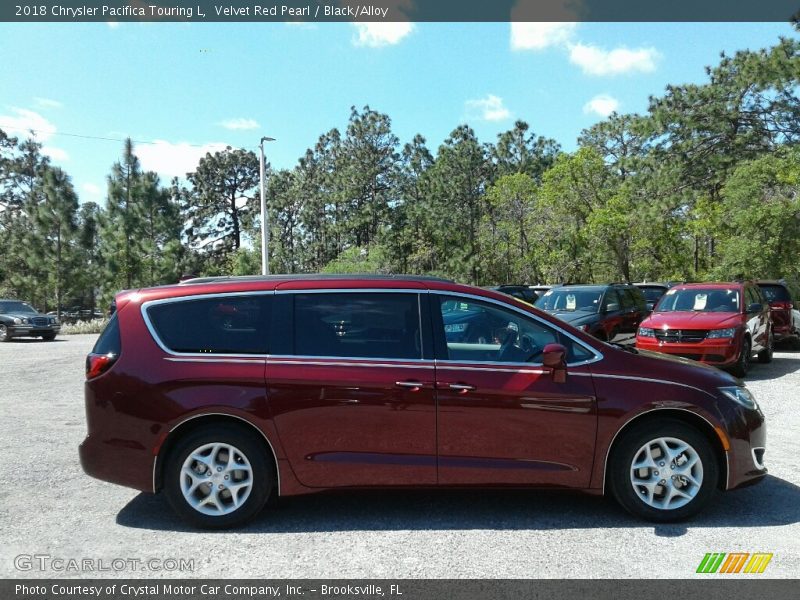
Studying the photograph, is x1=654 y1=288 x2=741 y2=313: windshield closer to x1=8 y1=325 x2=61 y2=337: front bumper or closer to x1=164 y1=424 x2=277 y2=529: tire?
x1=164 y1=424 x2=277 y2=529: tire

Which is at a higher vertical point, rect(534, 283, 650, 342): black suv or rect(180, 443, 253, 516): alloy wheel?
rect(534, 283, 650, 342): black suv

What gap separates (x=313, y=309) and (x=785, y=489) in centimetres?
406

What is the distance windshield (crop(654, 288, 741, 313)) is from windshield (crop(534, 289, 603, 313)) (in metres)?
1.28

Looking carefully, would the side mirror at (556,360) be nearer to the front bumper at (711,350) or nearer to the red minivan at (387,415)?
the red minivan at (387,415)

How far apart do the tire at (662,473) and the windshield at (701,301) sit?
7.70 metres

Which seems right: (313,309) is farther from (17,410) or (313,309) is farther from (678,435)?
(17,410)

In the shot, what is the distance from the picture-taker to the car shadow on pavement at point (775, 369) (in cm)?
1120

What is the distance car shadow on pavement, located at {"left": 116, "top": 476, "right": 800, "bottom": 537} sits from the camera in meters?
4.44

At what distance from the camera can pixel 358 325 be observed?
15.0ft

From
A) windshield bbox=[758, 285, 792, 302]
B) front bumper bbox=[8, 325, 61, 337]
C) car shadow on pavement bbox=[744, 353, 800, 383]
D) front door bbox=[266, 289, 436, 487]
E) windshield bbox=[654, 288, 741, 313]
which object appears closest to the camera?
front door bbox=[266, 289, 436, 487]

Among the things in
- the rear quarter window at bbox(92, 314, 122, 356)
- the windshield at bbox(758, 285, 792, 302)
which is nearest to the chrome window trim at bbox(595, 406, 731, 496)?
the rear quarter window at bbox(92, 314, 122, 356)

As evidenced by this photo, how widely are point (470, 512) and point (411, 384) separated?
1143 millimetres

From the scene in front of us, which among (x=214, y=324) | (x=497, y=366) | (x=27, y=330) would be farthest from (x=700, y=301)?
(x=27, y=330)

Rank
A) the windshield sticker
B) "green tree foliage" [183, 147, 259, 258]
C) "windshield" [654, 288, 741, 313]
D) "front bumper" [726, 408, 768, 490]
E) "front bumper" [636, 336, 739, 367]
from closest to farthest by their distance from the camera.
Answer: "front bumper" [726, 408, 768, 490] → "front bumper" [636, 336, 739, 367] → "windshield" [654, 288, 741, 313] → the windshield sticker → "green tree foliage" [183, 147, 259, 258]
